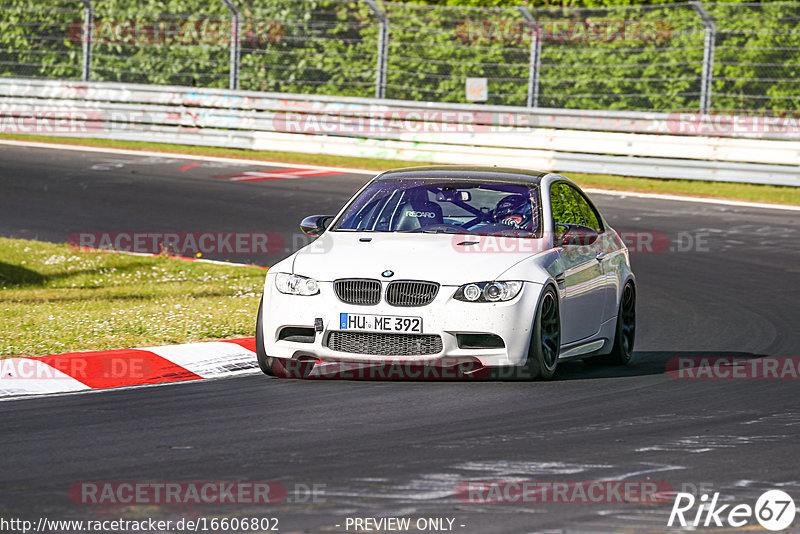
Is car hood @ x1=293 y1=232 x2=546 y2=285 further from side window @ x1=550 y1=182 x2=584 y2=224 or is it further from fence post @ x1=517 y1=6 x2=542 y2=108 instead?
fence post @ x1=517 y1=6 x2=542 y2=108

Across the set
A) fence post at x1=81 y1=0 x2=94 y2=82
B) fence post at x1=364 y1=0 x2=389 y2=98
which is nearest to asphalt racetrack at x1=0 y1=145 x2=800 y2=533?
fence post at x1=364 y1=0 x2=389 y2=98

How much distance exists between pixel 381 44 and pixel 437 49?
1045 millimetres

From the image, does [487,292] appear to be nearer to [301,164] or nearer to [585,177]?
[585,177]

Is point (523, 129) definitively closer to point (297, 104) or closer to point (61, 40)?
point (297, 104)

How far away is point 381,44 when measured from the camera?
25.6 meters

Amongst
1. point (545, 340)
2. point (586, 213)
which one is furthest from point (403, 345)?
point (586, 213)

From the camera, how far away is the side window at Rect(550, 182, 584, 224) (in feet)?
33.5

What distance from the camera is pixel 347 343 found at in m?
8.91

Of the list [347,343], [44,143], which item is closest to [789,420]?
[347,343]

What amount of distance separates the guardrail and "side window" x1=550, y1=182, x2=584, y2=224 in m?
12.0

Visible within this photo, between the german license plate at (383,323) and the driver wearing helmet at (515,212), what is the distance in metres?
1.42

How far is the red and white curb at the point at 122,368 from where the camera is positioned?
8.94 m

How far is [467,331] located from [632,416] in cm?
129

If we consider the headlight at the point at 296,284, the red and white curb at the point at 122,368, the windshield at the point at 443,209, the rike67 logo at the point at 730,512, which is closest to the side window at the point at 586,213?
the windshield at the point at 443,209
